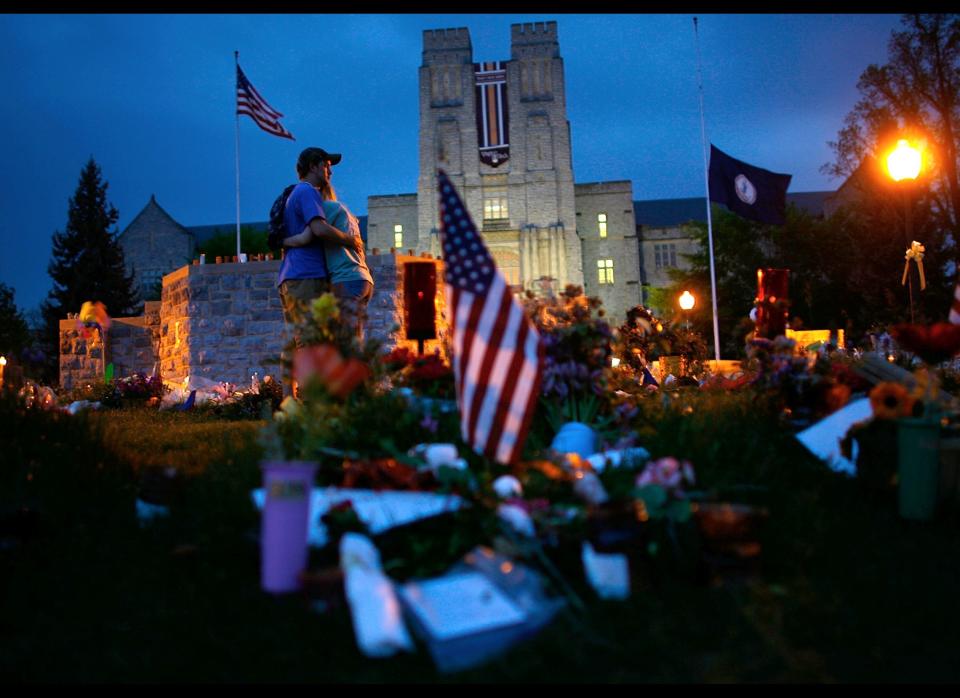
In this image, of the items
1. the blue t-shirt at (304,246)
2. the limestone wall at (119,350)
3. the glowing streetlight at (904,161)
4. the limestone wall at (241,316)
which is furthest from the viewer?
the limestone wall at (119,350)

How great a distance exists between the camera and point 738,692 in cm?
204

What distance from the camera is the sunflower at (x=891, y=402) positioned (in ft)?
12.2

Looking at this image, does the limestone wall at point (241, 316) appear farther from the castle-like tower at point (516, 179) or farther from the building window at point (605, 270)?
the building window at point (605, 270)

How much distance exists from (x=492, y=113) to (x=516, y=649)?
51027 millimetres

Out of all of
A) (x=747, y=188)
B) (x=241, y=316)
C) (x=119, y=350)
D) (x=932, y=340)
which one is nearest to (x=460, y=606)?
(x=932, y=340)

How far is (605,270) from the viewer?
51031 millimetres

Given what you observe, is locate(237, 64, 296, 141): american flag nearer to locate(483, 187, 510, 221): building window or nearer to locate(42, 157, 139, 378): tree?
locate(42, 157, 139, 378): tree

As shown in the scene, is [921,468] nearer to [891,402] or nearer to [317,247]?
[891,402]

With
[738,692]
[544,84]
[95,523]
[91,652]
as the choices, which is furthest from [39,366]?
[544,84]

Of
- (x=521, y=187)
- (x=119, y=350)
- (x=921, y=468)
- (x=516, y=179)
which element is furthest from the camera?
(x=516, y=179)

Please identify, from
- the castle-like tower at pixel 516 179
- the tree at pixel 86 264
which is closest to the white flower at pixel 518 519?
the tree at pixel 86 264

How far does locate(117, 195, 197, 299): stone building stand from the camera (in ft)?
176

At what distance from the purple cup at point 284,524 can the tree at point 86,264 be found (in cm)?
3765

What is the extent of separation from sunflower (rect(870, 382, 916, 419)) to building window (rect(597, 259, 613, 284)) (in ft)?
156
